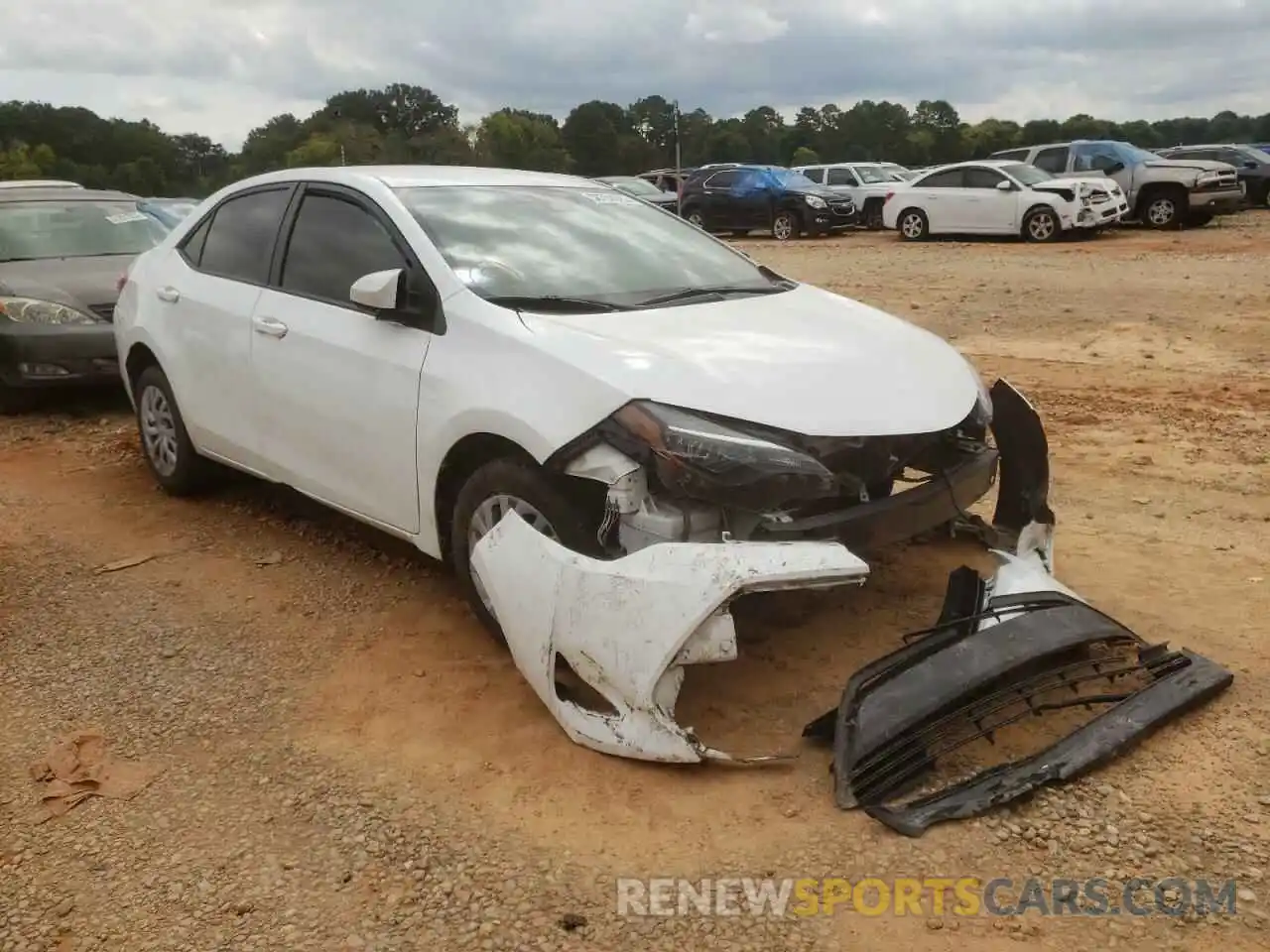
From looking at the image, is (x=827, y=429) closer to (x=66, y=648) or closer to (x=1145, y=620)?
(x=1145, y=620)

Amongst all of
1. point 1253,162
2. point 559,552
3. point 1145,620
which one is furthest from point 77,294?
point 1253,162

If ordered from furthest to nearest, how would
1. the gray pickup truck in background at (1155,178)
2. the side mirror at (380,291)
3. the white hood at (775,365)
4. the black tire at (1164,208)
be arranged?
the black tire at (1164,208) → the gray pickup truck in background at (1155,178) → the side mirror at (380,291) → the white hood at (775,365)

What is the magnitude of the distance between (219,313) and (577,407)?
241 centimetres

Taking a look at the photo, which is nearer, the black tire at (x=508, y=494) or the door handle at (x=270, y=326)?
the black tire at (x=508, y=494)

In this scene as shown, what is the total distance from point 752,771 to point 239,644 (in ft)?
6.68

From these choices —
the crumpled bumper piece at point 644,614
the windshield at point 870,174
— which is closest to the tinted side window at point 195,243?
the crumpled bumper piece at point 644,614

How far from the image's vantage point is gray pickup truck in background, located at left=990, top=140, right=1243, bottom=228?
18.6 metres

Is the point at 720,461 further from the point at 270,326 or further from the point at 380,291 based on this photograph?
the point at 270,326

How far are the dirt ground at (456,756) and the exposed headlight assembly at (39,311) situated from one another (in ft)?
6.48

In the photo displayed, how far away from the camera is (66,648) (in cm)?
411

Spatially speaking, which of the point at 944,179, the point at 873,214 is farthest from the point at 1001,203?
the point at 873,214

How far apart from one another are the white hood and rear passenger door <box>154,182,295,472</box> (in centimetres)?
174

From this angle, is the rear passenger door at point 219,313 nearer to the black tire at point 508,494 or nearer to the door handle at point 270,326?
the door handle at point 270,326

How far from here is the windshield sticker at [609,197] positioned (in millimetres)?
4917
